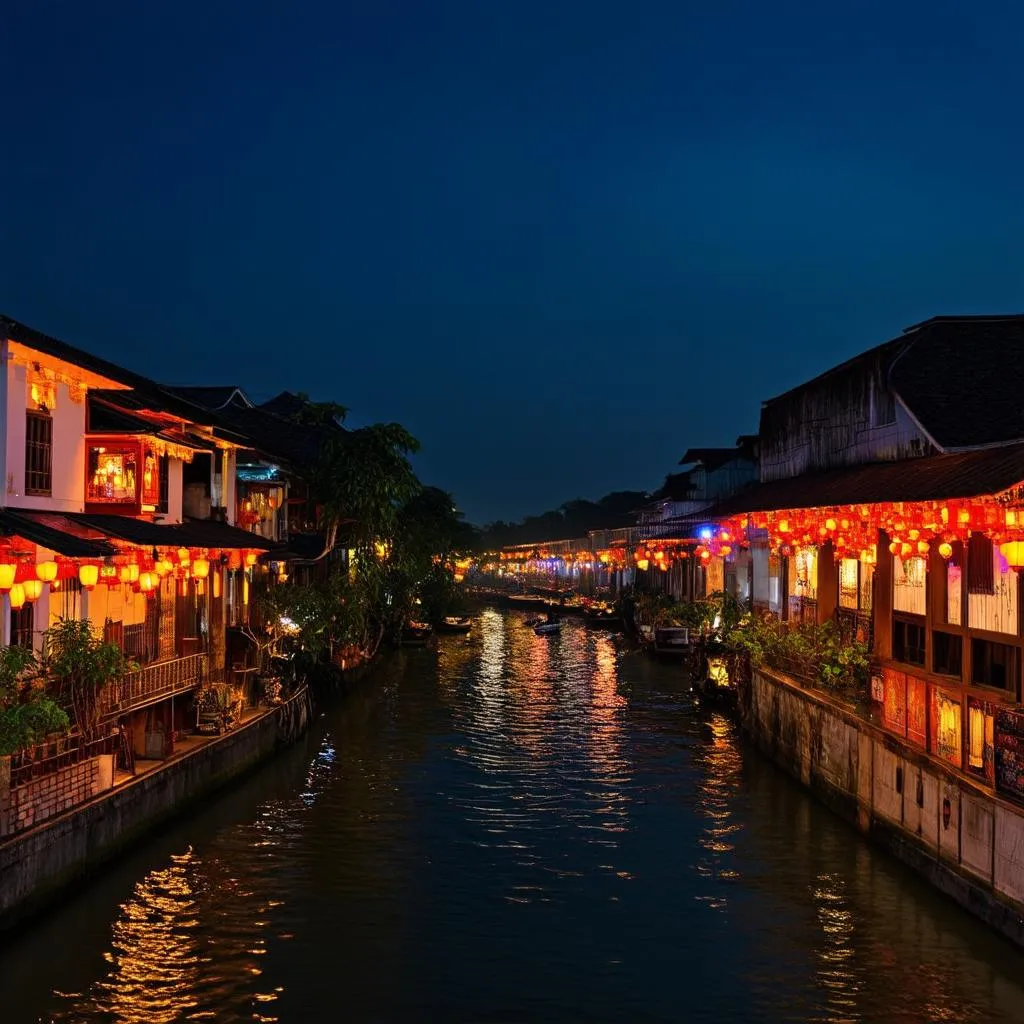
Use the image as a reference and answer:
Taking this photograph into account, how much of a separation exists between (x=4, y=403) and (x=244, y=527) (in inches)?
602

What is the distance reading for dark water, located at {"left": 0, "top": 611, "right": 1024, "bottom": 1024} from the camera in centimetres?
1260

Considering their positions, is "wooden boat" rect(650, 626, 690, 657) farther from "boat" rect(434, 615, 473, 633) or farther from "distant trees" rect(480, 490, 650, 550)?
"distant trees" rect(480, 490, 650, 550)

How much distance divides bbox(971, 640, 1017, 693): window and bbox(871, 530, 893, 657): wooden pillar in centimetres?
422

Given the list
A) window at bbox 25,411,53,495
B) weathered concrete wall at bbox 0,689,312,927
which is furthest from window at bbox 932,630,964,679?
window at bbox 25,411,53,495

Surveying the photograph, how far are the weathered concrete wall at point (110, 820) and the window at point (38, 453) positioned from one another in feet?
17.6

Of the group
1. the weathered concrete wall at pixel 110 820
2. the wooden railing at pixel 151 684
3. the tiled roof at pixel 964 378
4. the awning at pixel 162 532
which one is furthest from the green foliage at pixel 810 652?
the wooden railing at pixel 151 684

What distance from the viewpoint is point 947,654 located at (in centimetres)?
1827

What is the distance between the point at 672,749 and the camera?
28.0 m

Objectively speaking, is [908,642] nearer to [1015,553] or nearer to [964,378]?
[964,378]

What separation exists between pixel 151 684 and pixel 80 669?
347 cm

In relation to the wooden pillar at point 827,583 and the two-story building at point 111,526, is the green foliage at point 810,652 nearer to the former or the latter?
the wooden pillar at point 827,583

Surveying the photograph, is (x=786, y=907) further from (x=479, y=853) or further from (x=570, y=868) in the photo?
(x=479, y=853)

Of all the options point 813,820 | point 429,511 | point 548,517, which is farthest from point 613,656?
point 548,517

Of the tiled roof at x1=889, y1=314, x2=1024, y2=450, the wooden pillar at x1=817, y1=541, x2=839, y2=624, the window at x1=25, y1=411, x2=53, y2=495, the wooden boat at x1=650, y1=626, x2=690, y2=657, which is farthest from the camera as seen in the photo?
the wooden boat at x1=650, y1=626, x2=690, y2=657
